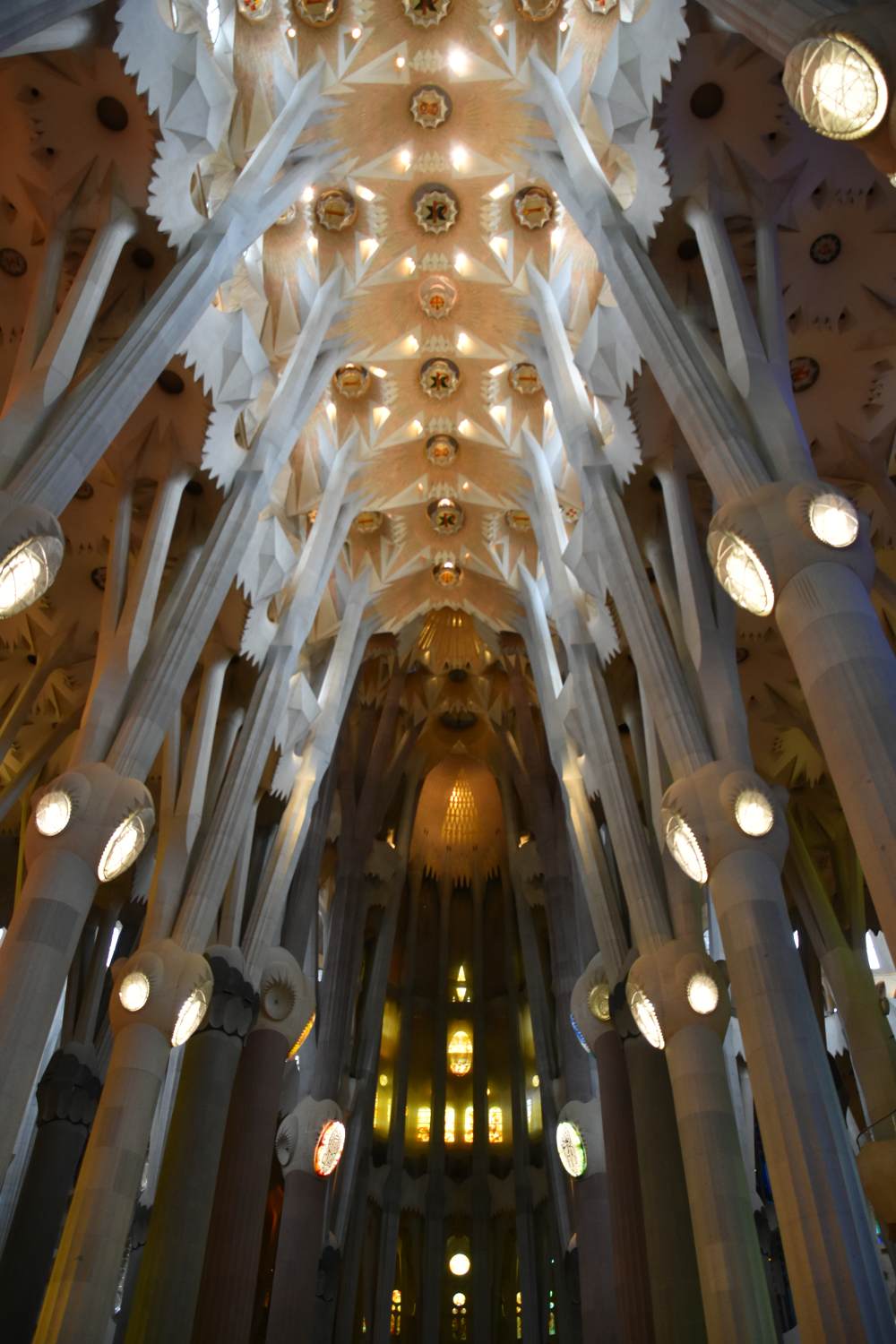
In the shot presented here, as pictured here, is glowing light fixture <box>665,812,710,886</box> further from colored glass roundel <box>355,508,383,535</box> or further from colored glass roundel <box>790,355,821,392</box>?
colored glass roundel <box>355,508,383,535</box>

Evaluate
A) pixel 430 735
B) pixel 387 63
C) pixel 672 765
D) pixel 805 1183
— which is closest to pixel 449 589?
pixel 430 735

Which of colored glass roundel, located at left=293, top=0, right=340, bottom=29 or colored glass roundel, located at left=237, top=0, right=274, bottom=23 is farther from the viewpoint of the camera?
colored glass roundel, located at left=293, top=0, right=340, bottom=29

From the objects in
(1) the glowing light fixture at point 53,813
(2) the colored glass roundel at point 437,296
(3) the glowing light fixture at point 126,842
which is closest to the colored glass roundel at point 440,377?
(2) the colored glass roundel at point 437,296

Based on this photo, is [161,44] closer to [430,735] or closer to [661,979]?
[661,979]

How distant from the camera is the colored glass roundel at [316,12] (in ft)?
54.4

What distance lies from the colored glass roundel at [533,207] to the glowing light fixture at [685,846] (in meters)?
12.3

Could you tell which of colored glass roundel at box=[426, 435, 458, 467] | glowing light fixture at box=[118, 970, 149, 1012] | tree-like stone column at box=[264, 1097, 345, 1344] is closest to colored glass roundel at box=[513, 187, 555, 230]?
colored glass roundel at box=[426, 435, 458, 467]

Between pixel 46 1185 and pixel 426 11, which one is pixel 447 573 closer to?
pixel 426 11

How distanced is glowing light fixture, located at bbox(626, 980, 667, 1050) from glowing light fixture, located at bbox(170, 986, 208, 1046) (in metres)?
5.64

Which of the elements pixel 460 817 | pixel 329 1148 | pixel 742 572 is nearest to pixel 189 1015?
pixel 329 1148

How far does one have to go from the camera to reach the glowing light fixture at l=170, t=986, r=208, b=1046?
13484 millimetres

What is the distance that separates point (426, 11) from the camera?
16891 millimetres

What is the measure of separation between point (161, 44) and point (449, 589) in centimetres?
1537

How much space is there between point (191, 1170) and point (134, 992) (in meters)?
2.78
